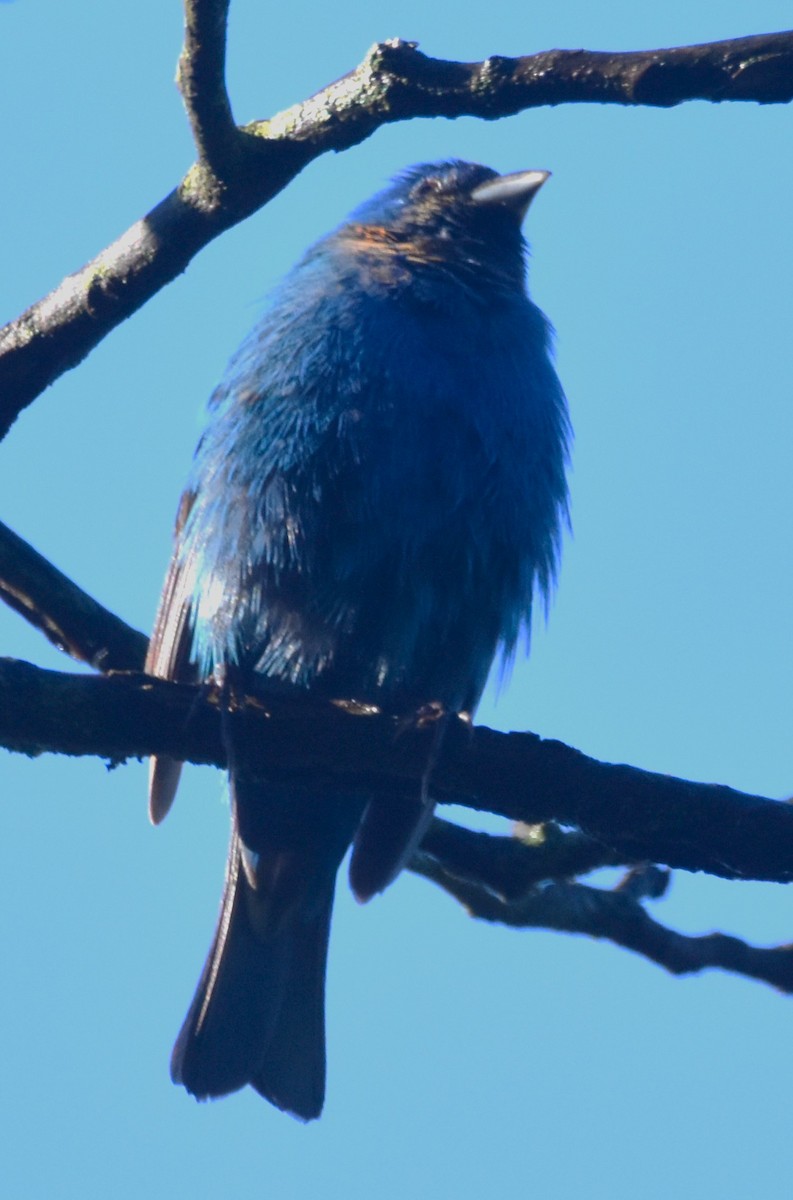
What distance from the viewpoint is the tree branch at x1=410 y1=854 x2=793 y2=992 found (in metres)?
5.29

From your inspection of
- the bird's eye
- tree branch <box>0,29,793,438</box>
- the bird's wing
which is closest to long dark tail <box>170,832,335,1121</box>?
the bird's wing

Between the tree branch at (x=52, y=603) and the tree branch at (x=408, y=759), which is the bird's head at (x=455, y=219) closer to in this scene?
the tree branch at (x=52, y=603)

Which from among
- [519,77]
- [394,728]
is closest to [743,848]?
[394,728]

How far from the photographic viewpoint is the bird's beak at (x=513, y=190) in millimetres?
6242

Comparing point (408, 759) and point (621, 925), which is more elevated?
point (621, 925)

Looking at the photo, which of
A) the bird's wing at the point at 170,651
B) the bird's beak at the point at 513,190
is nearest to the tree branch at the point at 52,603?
the bird's wing at the point at 170,651

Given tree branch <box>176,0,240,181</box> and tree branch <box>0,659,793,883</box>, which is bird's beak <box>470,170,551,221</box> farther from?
tree branch <box>0,659,793,883</box>

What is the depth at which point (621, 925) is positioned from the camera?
536 centimetres

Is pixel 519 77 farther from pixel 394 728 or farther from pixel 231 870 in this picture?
pixel 231 870

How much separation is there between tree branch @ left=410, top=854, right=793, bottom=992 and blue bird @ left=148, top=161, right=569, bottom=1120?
43 cm

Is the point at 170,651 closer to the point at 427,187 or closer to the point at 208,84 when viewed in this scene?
the point at 208,84

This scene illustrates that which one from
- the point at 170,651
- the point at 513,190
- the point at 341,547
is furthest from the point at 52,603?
the point at 513,190

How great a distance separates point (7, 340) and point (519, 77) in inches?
70.0

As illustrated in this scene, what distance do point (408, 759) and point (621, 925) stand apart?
1.45 meters
